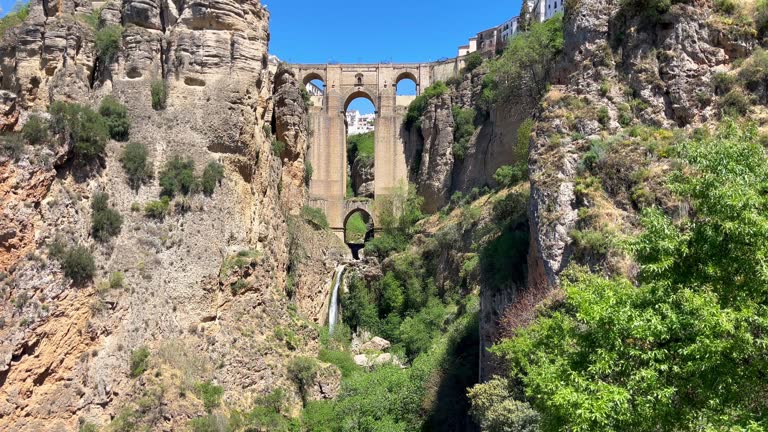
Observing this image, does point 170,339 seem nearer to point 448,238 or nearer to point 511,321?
point 511,321

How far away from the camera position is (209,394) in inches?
920

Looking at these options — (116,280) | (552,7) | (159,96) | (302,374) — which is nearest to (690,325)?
(302,374)

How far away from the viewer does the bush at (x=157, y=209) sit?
2577cm

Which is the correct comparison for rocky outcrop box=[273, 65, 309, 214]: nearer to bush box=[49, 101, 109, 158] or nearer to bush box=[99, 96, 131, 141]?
bush box=[99, 96, 131, 141]

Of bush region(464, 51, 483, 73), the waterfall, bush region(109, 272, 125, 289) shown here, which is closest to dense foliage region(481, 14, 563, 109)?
bush region(464, 51, 483, 73)

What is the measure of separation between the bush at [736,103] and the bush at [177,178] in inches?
728

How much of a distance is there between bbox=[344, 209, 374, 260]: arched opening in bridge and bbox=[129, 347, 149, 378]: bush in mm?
32655

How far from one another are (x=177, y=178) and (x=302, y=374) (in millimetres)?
8747

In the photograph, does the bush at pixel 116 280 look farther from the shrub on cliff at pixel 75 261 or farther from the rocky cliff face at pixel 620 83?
the rocky cliff face at pixel 620 83

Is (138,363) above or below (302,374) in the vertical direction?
above

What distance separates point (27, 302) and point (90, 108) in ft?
27.9

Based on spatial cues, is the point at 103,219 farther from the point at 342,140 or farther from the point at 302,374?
the point at 342,140

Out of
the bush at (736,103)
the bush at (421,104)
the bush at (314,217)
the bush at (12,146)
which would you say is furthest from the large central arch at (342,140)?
the bush at (736,103)

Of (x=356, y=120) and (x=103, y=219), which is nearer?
(x=103, y=219)
